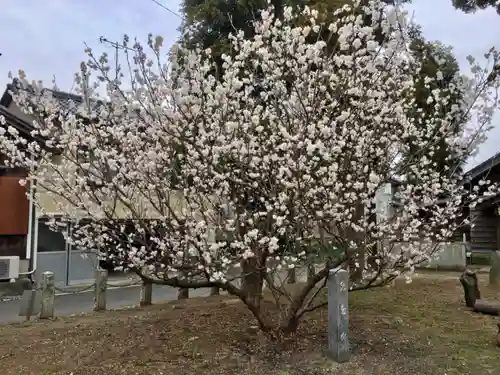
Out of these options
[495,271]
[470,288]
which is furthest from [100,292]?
[495,271]

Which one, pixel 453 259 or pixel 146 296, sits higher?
pixel 453 259

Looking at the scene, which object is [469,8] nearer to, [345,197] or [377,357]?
[345,197]

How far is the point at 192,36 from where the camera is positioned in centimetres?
1142

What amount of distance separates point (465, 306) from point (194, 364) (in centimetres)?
626

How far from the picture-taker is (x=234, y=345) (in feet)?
20.3

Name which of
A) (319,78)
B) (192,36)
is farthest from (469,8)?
(319,78)

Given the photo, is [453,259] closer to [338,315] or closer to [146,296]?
[146,296]

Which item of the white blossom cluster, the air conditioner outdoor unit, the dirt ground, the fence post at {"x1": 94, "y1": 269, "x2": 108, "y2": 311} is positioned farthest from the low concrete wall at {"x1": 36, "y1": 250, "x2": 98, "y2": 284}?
the white blossom cluster

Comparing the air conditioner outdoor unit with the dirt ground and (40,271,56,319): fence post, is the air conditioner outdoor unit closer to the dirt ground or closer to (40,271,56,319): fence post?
(40,271,56,319): fence post

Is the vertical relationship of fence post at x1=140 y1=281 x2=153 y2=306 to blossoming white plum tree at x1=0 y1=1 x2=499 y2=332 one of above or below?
below

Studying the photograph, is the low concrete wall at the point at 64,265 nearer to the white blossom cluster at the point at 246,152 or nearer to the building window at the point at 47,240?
the building window at the point at 47,240

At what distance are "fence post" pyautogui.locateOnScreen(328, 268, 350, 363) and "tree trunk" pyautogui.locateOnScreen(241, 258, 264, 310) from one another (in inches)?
37.7

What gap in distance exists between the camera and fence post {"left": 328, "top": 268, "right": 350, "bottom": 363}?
573 centimetres

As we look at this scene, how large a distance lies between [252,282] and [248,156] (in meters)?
2.23
